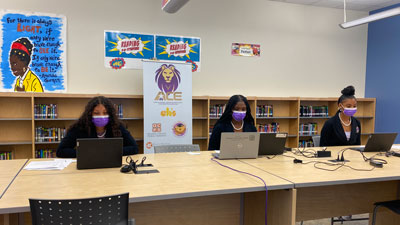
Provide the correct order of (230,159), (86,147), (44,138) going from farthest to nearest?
(44,138) → (230,159) → (86,147)

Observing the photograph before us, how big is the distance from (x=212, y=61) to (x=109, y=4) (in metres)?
2.04

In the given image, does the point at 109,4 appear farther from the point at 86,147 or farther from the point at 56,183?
the point at 56,183

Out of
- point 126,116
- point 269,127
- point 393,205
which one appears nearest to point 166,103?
point 126,116

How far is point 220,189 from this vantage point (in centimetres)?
162

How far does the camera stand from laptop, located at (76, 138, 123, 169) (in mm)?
2020

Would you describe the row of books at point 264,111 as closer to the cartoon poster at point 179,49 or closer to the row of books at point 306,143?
the row of books at point 306,143

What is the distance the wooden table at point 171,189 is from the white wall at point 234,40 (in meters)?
3.03

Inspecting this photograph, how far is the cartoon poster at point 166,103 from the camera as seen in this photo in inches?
176

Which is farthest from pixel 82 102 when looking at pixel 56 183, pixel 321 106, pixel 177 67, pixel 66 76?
pixel 321 106

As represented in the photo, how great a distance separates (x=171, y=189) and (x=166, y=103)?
3.05 meters

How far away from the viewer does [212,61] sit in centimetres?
539

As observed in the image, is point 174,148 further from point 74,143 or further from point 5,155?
point 5,155

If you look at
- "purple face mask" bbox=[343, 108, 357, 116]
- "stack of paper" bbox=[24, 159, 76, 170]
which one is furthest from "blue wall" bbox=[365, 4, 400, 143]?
"stack of paper" bbox=[24, 159, 76, 170]

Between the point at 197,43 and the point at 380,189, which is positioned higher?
the point at 197,43
